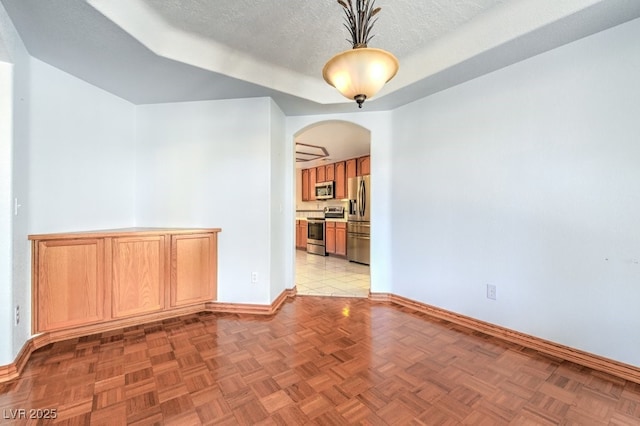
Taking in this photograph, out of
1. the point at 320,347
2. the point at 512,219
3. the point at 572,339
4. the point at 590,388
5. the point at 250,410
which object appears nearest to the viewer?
the point at 250,410

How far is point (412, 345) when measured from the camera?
86.4 inches

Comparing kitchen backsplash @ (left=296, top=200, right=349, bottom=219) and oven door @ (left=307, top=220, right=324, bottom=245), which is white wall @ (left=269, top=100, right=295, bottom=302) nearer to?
oven door @ (left=307, top=220, right=324, bottom=245)

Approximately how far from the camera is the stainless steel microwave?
6617 millimetres

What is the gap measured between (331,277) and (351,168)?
271 centimetres

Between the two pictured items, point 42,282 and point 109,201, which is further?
point 109,201

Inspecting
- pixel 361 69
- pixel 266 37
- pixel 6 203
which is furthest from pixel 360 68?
pixel 6 203

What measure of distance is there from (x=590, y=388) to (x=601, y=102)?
1.87 metres

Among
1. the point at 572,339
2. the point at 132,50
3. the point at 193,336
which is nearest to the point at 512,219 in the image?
the point at 572,339

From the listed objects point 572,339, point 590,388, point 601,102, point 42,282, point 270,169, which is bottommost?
point 590,388

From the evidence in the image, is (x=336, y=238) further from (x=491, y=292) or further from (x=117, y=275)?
(x=117, y=275)

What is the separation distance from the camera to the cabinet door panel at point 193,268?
2697 millimetres

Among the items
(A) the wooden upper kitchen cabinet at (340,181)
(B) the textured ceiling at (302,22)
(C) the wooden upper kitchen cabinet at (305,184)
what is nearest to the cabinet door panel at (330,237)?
(A) the wooden upper kitchen cabinet at (340,181)

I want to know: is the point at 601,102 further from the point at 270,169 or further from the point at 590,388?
the point at 270,169

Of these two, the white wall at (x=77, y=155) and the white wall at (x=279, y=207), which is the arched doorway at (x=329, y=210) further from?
the white wall at (x=77, y=155)
